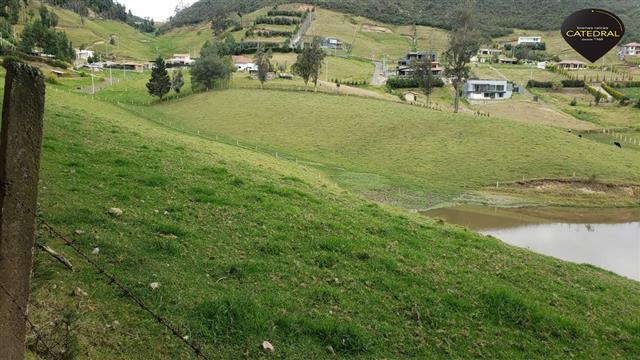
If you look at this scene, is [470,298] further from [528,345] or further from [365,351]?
[365,351]

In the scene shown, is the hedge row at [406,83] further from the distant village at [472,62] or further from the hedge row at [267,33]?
the hedge row at [267,33]


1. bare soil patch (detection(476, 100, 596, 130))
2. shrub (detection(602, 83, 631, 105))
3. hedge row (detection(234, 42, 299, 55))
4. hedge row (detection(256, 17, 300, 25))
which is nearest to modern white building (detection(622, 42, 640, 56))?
shrub (detection(602, 83, 631, 105))

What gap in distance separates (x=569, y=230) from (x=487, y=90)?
251 ft

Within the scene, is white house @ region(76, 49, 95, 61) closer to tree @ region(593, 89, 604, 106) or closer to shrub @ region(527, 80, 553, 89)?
shrub @ region(527, 80, 553, 89)

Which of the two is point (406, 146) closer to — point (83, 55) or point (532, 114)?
point (532, 114)

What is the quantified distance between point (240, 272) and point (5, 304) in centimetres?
490

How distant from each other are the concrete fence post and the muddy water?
23.4m

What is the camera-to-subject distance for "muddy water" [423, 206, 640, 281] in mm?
25031

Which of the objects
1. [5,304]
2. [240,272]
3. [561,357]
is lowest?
[561,357]

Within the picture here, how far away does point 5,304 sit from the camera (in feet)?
17.9

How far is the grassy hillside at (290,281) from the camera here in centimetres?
826

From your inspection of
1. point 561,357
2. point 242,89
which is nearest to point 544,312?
point 561,357

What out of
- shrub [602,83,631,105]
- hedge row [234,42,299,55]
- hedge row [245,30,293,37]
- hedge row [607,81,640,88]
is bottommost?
shrub [602,83,631,105]

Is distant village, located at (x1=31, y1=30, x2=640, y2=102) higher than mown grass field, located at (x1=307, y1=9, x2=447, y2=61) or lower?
lower
